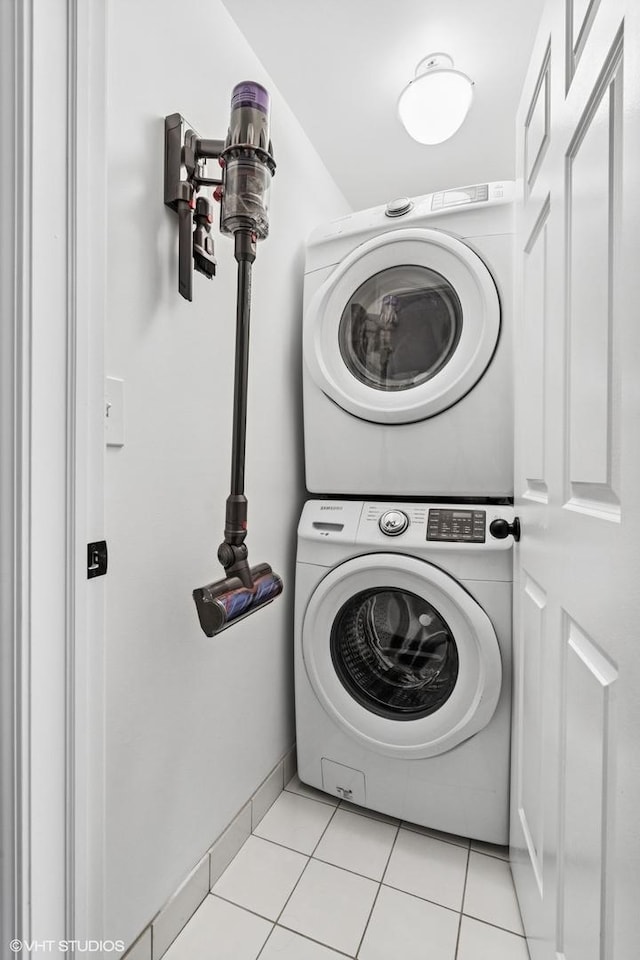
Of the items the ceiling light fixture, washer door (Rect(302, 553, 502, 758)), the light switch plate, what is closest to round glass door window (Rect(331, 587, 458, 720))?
washer door (Rect(302, 553, 502, 758))

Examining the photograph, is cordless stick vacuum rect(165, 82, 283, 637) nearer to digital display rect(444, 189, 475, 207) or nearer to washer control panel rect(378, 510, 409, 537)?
washer control panel rect(378, 510, 409, 537)

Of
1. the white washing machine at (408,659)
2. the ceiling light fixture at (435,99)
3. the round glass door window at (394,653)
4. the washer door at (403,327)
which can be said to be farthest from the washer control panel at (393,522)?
the ceiling light fixture at (435,99)

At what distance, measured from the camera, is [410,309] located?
139 centimetres

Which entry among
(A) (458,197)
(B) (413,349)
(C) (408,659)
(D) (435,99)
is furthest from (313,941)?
(D) (435,99)

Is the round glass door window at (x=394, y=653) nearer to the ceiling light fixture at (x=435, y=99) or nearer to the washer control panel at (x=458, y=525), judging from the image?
the washer control panel at (x=458, y=525)

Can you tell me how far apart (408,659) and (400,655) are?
25 mm

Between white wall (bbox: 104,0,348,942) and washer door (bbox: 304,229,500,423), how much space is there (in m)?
0.21

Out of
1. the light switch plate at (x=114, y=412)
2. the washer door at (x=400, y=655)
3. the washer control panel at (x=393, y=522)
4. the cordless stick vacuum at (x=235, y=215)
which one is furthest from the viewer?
the washer control panel at (x=393, y=522)

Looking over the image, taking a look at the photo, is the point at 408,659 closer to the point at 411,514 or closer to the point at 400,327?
the point at 411,514

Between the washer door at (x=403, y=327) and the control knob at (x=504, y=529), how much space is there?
346mm

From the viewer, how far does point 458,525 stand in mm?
1260

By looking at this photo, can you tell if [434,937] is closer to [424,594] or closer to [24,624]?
[424,594]

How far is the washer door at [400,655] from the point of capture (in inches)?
46.6

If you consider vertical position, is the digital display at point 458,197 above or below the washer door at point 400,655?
above
